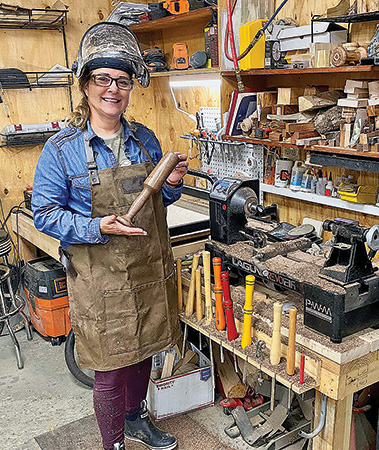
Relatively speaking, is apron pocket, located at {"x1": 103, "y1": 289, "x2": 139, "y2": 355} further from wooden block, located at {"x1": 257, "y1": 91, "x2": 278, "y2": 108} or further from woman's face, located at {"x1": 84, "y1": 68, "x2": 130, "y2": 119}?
wooden block, located at {"x1": 257, "y1": 91, "x2": 278, "y2": 108}

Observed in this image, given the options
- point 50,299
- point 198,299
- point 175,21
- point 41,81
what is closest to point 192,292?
point 198,299

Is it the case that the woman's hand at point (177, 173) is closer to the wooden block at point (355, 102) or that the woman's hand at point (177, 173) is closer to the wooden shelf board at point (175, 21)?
the wooden block at point (355, 102)

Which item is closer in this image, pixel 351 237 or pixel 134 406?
pixel 351 237

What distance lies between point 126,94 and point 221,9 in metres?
1.46

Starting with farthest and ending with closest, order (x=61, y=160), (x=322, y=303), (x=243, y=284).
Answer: (x=243, y=284)
(x=61, y=160)
(x=322, y=303)

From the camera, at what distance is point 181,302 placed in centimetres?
222

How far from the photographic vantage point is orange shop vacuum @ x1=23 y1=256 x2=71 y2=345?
3154 mm

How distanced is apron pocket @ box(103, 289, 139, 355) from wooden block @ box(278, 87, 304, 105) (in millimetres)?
1511

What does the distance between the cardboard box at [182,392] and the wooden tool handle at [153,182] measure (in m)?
0.97

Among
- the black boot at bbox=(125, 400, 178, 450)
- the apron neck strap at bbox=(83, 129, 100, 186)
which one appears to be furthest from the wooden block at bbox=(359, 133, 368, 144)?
the black boot at bbox=(125, 400, 178, 450)

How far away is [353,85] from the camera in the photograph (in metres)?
2.43

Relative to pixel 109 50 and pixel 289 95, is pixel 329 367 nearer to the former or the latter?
pixel 109 50

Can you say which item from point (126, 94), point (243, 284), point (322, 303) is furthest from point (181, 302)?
point (126, 94)

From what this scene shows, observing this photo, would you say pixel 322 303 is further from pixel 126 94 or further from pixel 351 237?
pixel 126 94
